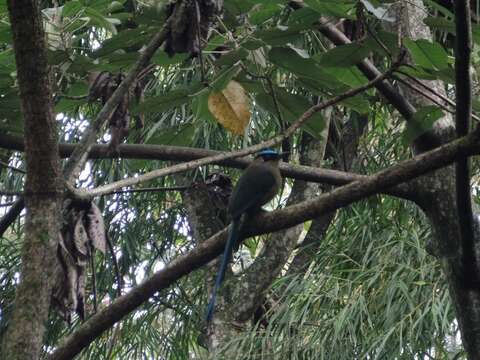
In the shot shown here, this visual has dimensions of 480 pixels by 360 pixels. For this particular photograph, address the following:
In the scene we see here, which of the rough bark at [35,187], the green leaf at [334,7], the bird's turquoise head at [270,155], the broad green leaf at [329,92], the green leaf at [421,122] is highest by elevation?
the bird's turquoise head at [270,155]

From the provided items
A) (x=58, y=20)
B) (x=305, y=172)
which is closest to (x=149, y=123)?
(x=305, y=172)

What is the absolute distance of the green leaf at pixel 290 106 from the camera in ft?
7.09

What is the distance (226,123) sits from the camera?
212cm

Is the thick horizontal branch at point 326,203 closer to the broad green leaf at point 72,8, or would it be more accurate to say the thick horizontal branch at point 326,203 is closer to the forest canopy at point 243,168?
the forest canopy at point 243,168

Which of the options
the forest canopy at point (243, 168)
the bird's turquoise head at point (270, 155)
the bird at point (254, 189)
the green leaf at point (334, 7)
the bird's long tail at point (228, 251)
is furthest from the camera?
the bird's turquoise head at point (270, 155)

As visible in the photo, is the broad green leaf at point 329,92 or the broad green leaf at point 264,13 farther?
the broad green leaf at point 329,92

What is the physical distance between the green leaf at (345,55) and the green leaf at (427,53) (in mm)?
101

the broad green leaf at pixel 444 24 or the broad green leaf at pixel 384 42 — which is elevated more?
the broad green leaf at pixel 384 42

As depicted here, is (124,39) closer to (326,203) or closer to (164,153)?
(164,153)

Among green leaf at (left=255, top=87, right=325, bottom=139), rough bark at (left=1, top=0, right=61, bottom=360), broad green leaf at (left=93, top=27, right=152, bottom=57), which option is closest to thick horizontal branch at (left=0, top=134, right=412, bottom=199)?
green leaf at (left=255, top=87, right=325, bottom=139)

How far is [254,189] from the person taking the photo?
289 centimetres

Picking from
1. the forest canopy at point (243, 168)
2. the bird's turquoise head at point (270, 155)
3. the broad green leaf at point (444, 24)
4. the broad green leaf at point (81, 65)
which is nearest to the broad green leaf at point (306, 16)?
the forest canopy at point (243, 168)

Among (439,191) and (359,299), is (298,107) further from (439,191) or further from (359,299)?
(359,299)

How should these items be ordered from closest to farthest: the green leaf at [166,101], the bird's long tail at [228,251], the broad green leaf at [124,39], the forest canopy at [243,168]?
1. the forest canopy at [243,168]
2. the broad green leaf at [124,39]
3. the green leaf at [166,101]
4. the bird's long tail at [228,251]
